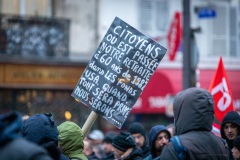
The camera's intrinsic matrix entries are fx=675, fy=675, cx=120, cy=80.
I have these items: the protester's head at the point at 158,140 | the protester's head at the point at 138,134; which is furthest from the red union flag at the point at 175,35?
the protester's head at the point at 158,140

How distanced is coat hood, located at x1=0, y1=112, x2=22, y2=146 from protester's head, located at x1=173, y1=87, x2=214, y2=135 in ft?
4.75

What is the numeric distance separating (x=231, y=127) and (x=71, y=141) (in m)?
2.13

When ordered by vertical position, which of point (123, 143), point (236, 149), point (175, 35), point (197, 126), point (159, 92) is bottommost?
point (159, 92)

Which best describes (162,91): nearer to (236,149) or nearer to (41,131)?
(236,149)

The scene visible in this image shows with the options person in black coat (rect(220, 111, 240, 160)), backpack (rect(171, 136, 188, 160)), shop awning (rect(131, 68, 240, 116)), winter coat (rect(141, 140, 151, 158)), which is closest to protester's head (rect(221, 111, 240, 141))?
person in black coat (rect(220, 111, 240, 160))

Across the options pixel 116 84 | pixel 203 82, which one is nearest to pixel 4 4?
pixel 203 82

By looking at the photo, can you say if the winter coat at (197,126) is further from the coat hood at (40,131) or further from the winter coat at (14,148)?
the winter coat at (14,148)

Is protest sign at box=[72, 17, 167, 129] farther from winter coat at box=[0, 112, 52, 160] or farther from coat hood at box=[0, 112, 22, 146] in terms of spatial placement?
winter coat at box=[0, 112, 52, 160]

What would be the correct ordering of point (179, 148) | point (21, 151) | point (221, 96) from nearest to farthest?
point (21, 151) → point (179, 148) → point (221, 96)

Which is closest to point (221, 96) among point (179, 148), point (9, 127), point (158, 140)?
point (158, 140)

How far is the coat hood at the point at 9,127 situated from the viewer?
117 inches

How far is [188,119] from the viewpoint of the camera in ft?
14.0

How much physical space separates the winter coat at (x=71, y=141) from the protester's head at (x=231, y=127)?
6.53 ft

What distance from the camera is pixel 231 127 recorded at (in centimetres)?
667
